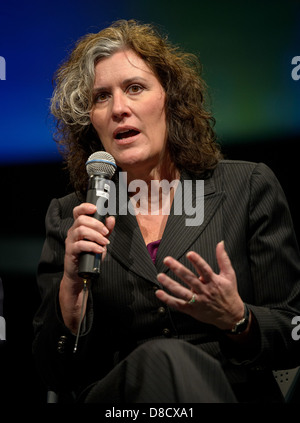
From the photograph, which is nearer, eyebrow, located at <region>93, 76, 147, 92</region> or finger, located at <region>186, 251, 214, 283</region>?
finger, located at <region>186, 251, 214, 283</region>

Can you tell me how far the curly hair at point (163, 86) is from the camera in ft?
5.71

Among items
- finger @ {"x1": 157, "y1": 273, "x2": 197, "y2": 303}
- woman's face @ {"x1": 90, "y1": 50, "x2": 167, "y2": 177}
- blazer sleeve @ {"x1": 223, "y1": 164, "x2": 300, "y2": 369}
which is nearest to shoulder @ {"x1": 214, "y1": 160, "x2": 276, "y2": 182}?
blazer sleeve @ {"x1": 223, "y1": 164, "x2": 300, "y2": 369}

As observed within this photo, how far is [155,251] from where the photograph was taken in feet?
5.20

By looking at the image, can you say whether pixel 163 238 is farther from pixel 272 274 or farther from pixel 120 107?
pixel 120 107

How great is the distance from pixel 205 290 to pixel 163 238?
40cm

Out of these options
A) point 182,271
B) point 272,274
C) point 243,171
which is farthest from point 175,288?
point 243,171

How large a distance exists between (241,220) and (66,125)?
2.70ft

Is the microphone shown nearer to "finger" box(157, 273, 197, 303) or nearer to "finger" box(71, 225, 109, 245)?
"finger" box(71, 225, 109, 245)

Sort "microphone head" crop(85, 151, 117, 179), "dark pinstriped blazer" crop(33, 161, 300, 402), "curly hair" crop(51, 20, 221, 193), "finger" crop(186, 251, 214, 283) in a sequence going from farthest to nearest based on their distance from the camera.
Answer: "curly hair" crop(51, 20, 221, 193) < "dark pinstriped blazer" crop(33, 161, 300, 402) < "microphone head" crop(85, 151, 117, 179) < "finger" crop(186, 251, 214, 283)

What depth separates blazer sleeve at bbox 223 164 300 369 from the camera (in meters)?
1.37

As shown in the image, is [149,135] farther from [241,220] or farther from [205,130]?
[241,220]

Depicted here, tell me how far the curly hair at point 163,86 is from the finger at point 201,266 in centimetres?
64

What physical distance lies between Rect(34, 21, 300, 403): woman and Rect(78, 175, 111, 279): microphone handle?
21 millimetres
